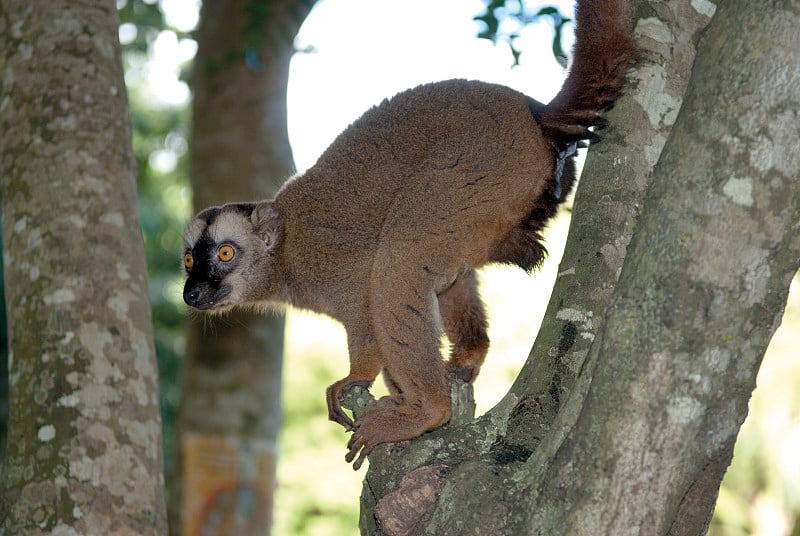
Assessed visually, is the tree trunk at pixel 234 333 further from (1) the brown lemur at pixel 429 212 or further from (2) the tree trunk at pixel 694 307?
(2) the tree trunk at pixel 694 307

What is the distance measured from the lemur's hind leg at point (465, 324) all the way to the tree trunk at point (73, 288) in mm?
1798

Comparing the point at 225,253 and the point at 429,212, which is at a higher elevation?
the point at 225,253

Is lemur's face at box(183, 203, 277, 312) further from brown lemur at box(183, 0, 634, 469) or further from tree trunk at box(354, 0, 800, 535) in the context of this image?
tree trunk at box(354, 0, 800, 535)

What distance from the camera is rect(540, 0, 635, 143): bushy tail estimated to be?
139 inches

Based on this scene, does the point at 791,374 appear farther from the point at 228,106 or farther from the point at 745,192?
the point at 745,192

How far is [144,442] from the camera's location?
→ 342 cm

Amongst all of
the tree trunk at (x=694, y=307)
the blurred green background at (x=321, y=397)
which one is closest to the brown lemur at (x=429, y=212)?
the tree trunk at (x=694, y=307)

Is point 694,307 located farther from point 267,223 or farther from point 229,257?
point 229,257

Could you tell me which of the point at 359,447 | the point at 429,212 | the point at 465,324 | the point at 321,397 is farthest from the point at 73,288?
the point at 321,397

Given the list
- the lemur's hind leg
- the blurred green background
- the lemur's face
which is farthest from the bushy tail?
the blurred green background

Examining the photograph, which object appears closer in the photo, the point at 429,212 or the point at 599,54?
the point at 599,54

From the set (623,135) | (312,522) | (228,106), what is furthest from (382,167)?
(312,522)

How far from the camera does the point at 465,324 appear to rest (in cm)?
484

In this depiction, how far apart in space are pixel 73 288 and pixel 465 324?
2202 millimetres
